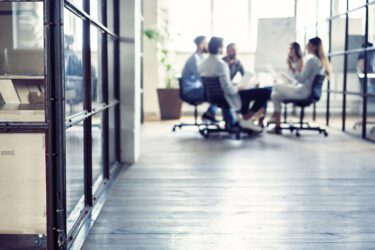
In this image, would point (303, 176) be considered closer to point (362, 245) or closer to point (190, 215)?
point (190, 215)

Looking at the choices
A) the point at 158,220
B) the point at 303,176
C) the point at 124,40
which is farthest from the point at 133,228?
the point at 124,40

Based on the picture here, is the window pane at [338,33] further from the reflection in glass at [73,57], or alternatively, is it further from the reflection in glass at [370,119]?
the reflection in glass at [73,57]

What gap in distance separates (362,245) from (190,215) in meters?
0.89

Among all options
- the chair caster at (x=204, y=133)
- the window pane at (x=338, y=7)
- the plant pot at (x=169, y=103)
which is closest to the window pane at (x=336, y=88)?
the window pane at (x=338, y=7)

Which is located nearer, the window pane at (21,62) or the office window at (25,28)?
the window pane at (21,62)

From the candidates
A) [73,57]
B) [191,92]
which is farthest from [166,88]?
[73,57]

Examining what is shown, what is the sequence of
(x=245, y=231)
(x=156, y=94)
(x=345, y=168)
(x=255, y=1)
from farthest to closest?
(x=255, y=1) → (x=156, y=94) → (x=345, y=168) → (x=245, y=231)

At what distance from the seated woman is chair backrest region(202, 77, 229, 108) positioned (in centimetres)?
93

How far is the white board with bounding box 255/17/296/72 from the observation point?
7.68 meters

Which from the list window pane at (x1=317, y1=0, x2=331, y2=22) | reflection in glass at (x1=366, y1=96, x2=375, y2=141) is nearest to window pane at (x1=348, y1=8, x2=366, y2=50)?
reflection in glass at (x1=366, y1=96, x2=375, y2=141)

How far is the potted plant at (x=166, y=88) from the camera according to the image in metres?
8.46

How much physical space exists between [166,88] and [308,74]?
2.66 meters

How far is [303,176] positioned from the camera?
401 centimetres

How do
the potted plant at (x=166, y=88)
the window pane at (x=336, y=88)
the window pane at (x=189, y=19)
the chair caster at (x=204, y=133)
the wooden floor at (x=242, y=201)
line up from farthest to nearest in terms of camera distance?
the window pane at (x=189, y=19) < the potted plant at (x=166, y=88) < the window pane at (x=336, y=88) < the chair caster at (x=204, y=133) < the wooden floor at (x=242, y=201)
